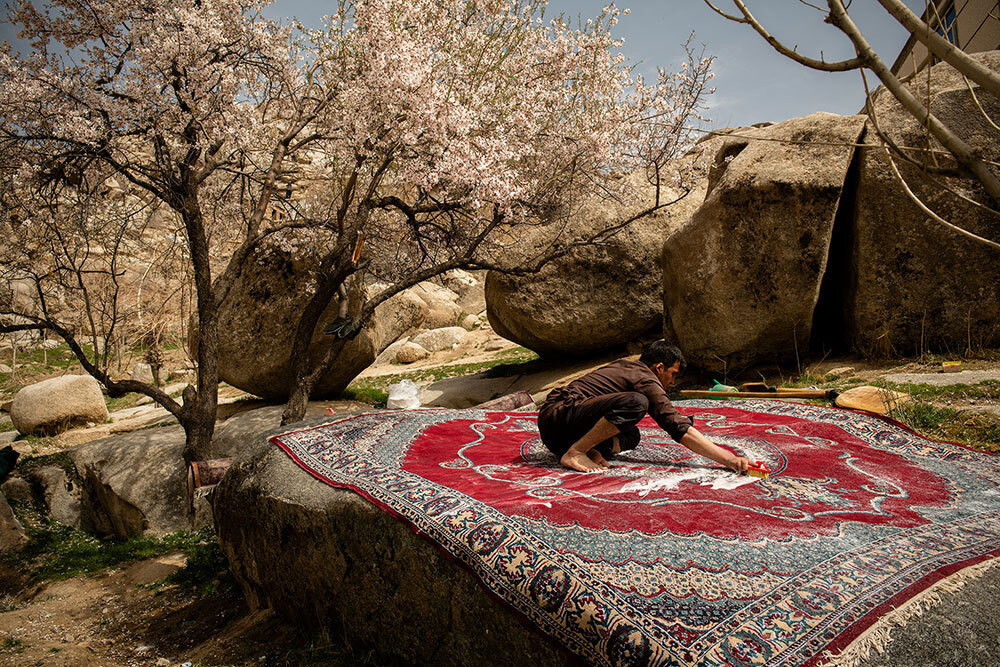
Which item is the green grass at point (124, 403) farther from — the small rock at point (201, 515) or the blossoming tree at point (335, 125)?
the small rock at point (201, 515)

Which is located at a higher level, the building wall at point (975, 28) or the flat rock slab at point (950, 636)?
the building wall at point (975, 28)

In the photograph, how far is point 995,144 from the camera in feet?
23.6

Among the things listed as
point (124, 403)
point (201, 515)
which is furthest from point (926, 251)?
point (124, 403)

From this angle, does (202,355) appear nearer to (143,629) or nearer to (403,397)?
(403,397)

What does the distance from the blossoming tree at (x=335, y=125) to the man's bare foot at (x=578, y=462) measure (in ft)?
16.5

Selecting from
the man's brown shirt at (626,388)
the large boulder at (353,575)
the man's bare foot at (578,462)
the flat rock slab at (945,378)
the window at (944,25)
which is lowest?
the large boulder at (353,575)

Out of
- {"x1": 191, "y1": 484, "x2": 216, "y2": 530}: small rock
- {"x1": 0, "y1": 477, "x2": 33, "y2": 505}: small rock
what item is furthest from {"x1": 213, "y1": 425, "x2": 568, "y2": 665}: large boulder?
{"x1": 0, "y1": 477, "x2": 33, "y2": 505}: small rock

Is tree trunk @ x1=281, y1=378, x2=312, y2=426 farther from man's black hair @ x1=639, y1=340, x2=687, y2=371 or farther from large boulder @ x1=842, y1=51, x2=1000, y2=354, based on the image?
large boulder @ x1=842, y1=51, x2=1000, y2=354

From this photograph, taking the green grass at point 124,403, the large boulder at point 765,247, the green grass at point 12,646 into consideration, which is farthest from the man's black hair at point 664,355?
the green grass at point 124,403

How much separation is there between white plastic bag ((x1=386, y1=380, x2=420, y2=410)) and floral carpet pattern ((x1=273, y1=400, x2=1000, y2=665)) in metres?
5.27

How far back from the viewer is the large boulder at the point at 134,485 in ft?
24.8

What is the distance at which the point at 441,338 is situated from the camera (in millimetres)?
19203

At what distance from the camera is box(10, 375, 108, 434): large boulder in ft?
44.3

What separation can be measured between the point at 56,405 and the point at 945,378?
51.3ft
